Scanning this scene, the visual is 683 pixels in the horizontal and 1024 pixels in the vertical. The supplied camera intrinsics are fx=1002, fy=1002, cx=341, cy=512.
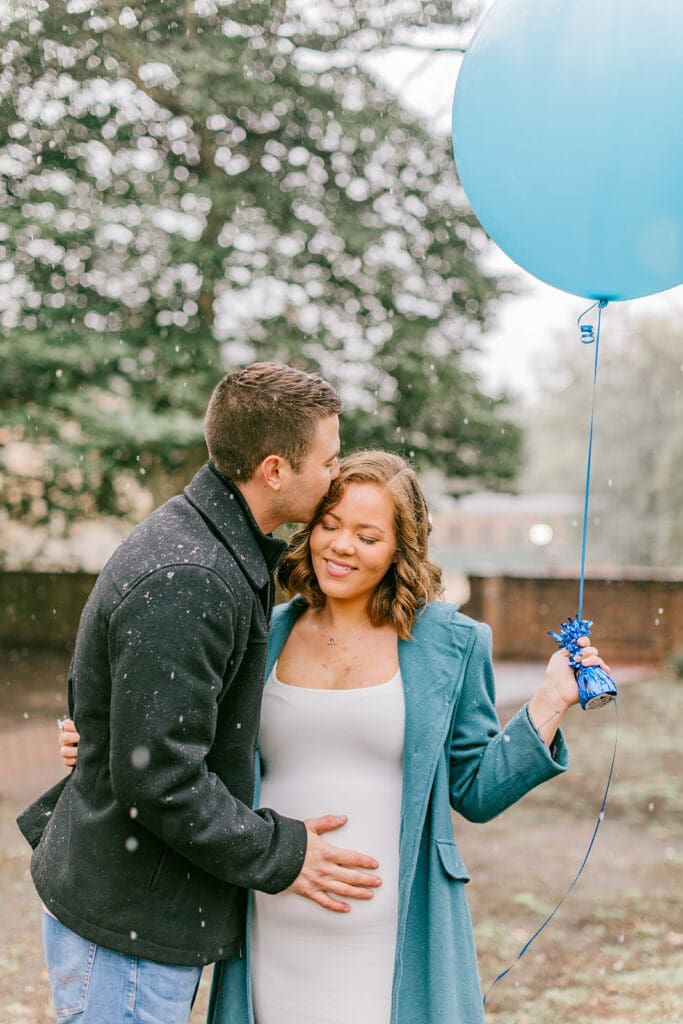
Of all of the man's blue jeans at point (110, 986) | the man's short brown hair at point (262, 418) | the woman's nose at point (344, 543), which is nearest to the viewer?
the man's blue jeans at point (110, 986)

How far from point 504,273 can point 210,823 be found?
302 inches

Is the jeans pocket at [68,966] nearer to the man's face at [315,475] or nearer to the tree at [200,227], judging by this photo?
the man's face at [315,475]

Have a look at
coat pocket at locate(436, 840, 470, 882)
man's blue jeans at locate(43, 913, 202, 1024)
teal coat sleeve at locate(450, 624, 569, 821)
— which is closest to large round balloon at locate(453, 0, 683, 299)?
teal coat sleeve at locate(450, 624, 569, 821)

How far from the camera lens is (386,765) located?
6.60 ft

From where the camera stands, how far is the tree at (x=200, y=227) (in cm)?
742

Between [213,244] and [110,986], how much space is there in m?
6.87

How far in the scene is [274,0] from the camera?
293 inches

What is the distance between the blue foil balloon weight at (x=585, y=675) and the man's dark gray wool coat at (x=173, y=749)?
1.95ft

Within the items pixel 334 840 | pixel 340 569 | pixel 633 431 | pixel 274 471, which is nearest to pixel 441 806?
pixel 334 840

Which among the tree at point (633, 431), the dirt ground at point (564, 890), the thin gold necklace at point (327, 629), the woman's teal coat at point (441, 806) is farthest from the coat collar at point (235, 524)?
the tree at point (633, 431)

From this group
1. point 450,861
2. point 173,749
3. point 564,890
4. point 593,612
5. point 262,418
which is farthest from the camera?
point 593,612

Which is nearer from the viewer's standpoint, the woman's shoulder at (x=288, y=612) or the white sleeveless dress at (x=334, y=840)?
the white sleeveless dress at (x=334, y=840)

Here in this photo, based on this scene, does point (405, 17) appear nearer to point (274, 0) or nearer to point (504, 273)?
point (274, 0)

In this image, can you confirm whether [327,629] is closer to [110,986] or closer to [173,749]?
[173,749]
